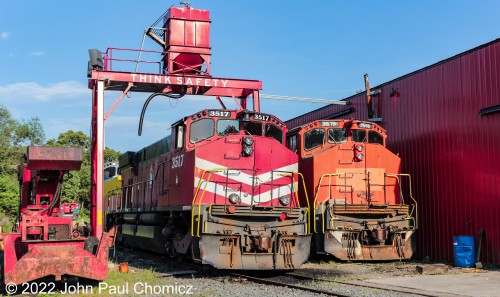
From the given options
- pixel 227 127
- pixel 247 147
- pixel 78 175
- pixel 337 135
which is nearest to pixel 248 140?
pixel 247 147

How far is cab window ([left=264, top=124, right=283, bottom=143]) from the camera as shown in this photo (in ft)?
43.4

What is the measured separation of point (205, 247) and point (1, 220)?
24.8 metres

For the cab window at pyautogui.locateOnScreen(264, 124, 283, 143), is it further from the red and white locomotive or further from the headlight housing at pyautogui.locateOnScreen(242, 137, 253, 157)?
the headlight housing at pyautogui.locateOnScreen(242, 137, 253, 157)

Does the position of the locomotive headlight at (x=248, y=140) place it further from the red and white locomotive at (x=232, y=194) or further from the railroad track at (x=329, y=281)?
the railroad track at (x=329, y=281)

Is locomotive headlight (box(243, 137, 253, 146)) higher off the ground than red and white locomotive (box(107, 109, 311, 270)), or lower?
higher

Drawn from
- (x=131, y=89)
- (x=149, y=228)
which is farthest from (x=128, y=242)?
(x=131, y=89)

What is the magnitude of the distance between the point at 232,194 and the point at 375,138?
576 centimetres

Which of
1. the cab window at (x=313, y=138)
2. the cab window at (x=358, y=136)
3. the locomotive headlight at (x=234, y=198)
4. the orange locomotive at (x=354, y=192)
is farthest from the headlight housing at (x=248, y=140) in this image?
the cab window at (x=358, y=136)

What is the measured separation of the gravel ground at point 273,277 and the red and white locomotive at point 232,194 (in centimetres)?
48

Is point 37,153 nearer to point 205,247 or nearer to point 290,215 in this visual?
point 205,247

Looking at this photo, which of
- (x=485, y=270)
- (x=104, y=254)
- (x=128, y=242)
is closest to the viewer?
A: (x=104, y=254)

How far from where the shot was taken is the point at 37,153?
33.1 ft

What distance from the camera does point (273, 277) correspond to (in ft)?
39.9

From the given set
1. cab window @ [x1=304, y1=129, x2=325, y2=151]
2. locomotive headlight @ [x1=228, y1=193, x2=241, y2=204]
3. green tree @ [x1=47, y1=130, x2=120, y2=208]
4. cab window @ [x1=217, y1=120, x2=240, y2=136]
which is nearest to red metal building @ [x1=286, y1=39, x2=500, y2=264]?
cab window @ [x1=304, y1=129, x2=325, y2=151]
